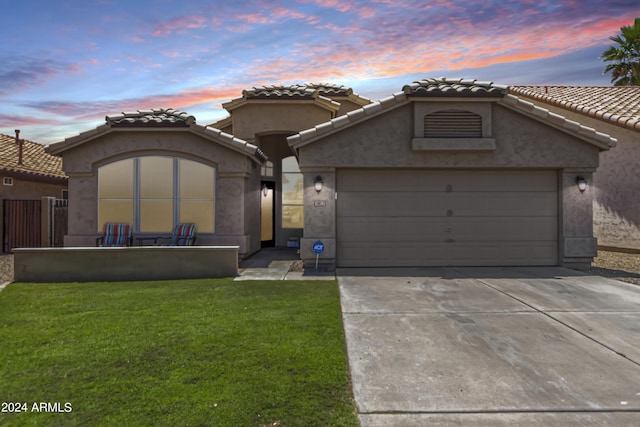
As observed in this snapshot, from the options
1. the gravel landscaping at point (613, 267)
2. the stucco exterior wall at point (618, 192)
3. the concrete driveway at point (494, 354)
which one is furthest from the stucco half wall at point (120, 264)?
the stucco exterior wall at point (618, 192)

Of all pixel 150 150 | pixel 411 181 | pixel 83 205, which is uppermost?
pixel 150 150

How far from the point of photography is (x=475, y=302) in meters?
6.64

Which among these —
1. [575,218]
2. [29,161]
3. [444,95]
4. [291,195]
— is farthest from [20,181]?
[575,218]

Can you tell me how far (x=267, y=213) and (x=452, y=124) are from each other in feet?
26.0

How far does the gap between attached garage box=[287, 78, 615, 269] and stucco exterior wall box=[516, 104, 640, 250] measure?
3.96 meters

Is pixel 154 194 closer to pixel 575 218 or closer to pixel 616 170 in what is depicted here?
pixel 575 218

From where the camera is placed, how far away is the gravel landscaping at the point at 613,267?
9.09 metres

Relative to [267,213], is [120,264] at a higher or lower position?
lower

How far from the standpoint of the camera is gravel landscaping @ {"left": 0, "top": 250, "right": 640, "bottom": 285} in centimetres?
909

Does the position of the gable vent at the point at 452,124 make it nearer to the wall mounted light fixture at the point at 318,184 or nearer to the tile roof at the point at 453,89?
the tile roof at the point at 453,89

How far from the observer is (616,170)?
13.1 m

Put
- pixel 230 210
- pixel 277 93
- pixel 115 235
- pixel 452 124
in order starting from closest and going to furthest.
→ 1. pixel 452 124
2. pixel 115 235
3. pixel 230 210
4. pixel 277 93

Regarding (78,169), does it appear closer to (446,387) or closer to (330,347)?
(330,347)

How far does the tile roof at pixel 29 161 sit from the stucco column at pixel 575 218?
17811 millimetres
